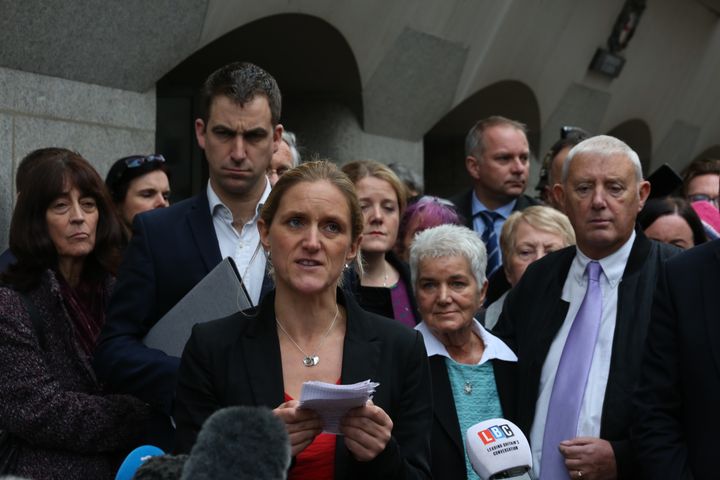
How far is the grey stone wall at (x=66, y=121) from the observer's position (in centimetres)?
638

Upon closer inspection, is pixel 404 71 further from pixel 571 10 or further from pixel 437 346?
pixel 437 346

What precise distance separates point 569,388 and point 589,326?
0.81 ft

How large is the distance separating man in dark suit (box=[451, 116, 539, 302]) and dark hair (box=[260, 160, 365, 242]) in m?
3.32

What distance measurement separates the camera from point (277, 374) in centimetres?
308

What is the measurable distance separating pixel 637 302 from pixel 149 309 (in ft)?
5.76

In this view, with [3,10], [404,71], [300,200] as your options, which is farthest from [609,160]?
[404,71]

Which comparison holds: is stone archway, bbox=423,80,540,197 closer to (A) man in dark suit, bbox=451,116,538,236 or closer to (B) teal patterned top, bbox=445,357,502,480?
(A) man in dark suit, bbox=451,116,538,236

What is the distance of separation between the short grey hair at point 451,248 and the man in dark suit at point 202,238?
74cm

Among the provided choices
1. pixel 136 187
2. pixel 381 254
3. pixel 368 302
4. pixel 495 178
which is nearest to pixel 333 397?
pixel 368 302

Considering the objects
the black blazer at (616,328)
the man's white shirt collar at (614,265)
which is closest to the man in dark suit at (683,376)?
the black blazer at (616,328)

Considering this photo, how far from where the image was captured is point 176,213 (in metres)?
4.00

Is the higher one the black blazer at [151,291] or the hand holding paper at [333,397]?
the hand holding paper at [333,397]

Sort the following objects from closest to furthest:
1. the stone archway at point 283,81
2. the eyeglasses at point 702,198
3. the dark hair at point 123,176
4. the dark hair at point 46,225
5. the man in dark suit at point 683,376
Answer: the man in dark suit at point 683,376
the dark hair at point 46,225
the dark hair at point 123,176
the eyeglasses at point 702,198
the stone archway at point 283,81

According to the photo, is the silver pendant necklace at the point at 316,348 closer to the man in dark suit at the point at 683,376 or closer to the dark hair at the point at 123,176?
the man in dark suit at the point at 683,376
